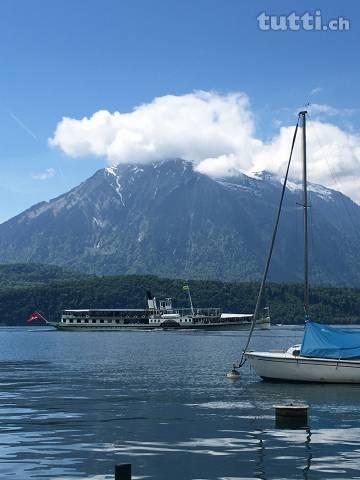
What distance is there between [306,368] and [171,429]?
23768mm

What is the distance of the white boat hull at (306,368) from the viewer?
57.8 m

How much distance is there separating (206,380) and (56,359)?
1551 inches

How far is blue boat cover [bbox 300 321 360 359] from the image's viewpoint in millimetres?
57406

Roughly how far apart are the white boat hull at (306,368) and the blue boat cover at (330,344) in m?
0.57

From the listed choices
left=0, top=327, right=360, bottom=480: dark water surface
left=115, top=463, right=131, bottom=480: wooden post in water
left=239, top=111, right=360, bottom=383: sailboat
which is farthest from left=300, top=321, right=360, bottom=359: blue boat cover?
left=115, top=463, right=131, bottom=480: wooden post in water

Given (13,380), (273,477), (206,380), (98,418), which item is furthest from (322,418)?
(13,380)

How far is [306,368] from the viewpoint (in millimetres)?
58688

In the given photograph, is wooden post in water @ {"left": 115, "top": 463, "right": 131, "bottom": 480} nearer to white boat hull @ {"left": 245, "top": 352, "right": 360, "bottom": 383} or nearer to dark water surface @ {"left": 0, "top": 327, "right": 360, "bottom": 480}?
dark water surface @ {"left": 0, "top": 327, "right": 360, "bottom": 480}

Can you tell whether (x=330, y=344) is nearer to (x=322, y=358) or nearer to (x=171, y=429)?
(x=322, y=358)

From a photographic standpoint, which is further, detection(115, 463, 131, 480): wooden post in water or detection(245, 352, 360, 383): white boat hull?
detection(245, 352, 360, 383): white boat hull

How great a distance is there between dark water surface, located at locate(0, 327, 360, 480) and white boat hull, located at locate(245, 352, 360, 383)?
2.67 feet

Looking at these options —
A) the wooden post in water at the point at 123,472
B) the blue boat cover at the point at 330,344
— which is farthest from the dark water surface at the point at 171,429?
the wooden post in water at the point at 123,472

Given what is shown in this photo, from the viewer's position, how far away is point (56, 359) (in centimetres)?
9994

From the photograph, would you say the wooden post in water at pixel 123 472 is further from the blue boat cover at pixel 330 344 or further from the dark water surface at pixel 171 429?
the blue boat cover at pixel 330 344
